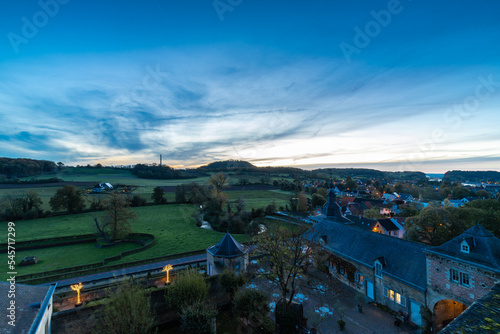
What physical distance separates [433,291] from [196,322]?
16.2 metres

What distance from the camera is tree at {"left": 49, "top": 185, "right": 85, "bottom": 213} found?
5119 cm

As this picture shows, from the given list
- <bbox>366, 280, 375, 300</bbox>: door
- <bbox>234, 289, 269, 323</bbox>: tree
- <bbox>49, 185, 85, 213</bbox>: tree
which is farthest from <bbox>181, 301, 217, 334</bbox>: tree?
<bbox>49, 185, 85, 213</bbox>: tree

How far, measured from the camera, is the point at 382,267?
18594 mm

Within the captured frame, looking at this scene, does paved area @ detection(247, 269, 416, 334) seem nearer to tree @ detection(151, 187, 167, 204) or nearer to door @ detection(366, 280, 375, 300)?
door @ detection(366, 280, 375, 300)

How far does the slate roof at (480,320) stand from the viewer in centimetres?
397

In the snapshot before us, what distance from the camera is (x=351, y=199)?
3189 inches

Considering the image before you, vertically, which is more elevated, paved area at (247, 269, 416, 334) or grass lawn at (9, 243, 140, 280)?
paved area at (247, 269, 416, 334)

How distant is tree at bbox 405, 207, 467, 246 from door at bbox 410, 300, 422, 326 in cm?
1496

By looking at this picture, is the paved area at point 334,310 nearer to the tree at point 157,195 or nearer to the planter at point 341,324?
the planter at point 341,324

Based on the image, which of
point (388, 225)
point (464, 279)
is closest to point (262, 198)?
point (388, 225)

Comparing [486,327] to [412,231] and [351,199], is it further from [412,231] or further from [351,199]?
[351,199]

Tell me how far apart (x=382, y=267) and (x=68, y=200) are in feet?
212

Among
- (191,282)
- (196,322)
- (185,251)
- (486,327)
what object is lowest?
(185,251)

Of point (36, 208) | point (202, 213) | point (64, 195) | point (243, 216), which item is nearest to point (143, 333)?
point (243, 216)
